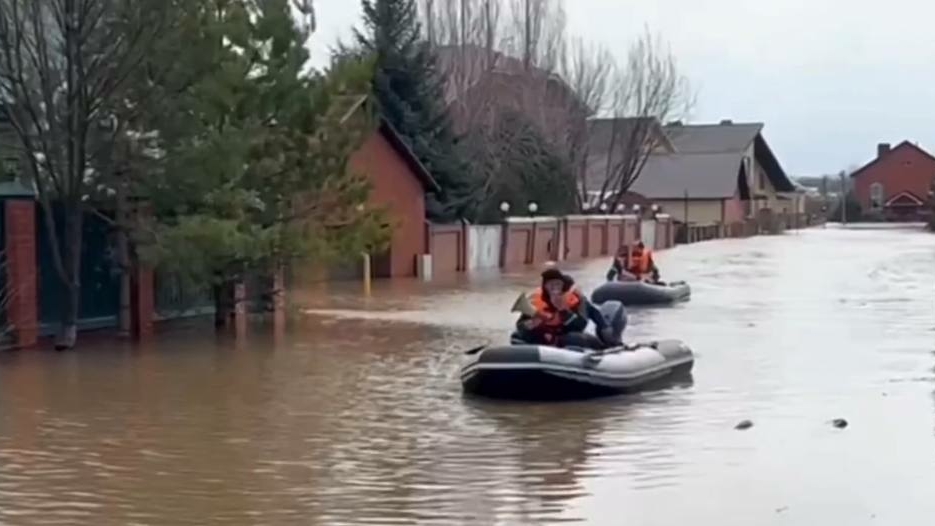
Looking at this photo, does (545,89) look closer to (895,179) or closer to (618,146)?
(618,146)

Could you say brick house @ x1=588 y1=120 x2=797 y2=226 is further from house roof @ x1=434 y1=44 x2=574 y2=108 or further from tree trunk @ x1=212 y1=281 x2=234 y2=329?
tree trunk @ x1=212 y1=281 x2=234 y2=329

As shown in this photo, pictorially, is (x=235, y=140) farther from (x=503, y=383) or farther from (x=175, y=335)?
(x=503, y=383)

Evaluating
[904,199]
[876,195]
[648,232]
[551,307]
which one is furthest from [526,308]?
[876,195]

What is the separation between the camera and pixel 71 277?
819 inches

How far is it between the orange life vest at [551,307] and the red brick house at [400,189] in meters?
23.3

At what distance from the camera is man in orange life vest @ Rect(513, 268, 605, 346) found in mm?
16359

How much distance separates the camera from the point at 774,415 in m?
14.8

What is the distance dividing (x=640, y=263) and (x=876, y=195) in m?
92.0

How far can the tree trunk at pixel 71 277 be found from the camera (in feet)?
68.0

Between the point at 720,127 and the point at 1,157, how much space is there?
81157 mm

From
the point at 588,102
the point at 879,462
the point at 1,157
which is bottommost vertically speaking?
the point at 879,462

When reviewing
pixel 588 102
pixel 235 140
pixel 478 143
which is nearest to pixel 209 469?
pixel 235 140

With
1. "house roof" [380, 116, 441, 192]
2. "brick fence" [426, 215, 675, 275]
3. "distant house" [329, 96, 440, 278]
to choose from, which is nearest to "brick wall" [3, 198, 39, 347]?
"distant house" [329, 96, 440, 278]

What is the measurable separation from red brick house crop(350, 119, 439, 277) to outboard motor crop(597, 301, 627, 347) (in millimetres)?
22651
